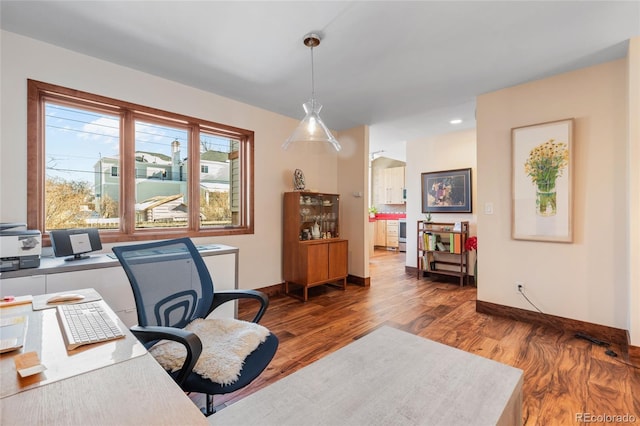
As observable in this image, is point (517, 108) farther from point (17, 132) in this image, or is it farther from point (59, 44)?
point (17, 132)

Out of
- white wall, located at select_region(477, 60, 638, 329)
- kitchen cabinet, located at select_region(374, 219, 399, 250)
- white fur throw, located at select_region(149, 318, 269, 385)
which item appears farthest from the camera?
kitchen cabinet, located at select_region(374, 219, 399, 250)

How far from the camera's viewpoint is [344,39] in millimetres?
2215

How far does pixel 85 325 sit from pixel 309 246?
9.20 ft

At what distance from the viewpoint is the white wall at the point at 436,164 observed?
4.61 m

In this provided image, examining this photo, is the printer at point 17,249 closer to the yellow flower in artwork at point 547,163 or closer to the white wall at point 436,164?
the yellow flower in artwork at point 547,163

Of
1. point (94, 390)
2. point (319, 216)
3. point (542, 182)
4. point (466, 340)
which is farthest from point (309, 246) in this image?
point (94, 390)

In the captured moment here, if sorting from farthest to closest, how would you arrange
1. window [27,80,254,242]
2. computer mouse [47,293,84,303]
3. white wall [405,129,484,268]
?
white wall [405,129,484,268] → window [27,80,254,242] → computer mouse [47,293,84,303]

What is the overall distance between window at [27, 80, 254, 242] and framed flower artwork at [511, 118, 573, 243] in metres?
3.11

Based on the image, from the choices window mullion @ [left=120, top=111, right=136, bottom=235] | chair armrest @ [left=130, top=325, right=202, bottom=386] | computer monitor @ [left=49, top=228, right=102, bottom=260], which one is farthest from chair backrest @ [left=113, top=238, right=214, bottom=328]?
window mullion @ [left=120, top=111, right=136, bottom=235]

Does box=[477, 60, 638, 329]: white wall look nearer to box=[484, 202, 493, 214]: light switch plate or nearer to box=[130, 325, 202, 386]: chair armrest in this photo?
box=[484, 202, 493, 214]: light switch plate

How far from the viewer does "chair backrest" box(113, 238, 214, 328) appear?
4.73ft

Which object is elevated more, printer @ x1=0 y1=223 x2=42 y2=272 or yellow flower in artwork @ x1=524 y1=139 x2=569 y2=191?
yellow flower in artwork @ x1=524 y1=139 x2=569 y2=191

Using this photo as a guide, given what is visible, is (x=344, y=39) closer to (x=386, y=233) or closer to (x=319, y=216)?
(x=319, y=216)

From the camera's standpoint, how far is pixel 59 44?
2.36 meters
